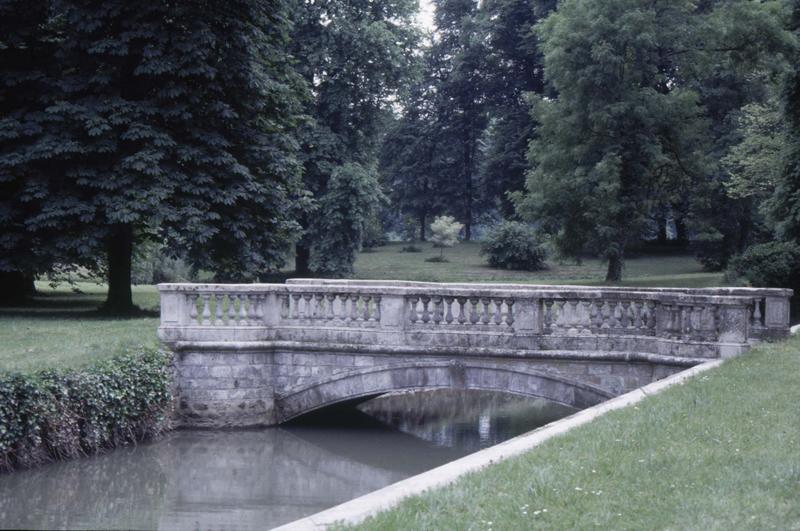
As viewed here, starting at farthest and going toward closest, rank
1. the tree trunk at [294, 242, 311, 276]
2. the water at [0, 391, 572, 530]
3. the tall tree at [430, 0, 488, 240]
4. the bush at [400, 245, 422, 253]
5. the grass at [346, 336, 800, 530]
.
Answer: the tall tree at [430, 0, 488, 240] → the bush at [400, 245, 422, 253] → the tree trunk at [294, 242, 311, 276] → the water at [0, 391, 572, 530] → the grass at [346, 336, 800, 530]

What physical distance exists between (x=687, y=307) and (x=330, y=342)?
19.3 feet

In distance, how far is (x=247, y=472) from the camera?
13445mm

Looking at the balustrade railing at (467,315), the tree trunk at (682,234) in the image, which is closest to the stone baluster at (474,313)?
the balustrade railing at (467,315)

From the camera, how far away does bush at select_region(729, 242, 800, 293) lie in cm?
2562

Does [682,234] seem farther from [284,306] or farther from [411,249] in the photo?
[284,306]

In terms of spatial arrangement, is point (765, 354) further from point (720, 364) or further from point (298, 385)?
point (298, 385)

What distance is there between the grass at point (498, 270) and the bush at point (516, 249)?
0.66m

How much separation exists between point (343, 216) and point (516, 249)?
12.5 meters

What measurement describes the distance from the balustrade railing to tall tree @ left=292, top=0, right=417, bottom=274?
17.4 m

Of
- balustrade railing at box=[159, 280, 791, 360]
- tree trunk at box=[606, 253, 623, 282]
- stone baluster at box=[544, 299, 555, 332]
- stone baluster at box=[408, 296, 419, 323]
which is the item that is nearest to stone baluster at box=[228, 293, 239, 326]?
balustrade railing at box=[159, 280, 791, 360]

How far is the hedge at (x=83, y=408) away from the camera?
38.4 feet

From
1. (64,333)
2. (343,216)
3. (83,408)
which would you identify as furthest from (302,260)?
(83,408)

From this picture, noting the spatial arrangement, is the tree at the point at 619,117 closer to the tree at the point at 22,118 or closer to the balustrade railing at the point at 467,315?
the balustrade railing at the point at 467,315

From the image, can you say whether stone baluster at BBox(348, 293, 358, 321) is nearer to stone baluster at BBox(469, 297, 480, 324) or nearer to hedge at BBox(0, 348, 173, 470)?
stone baluster at BBox(469, 297, 480, 324)
